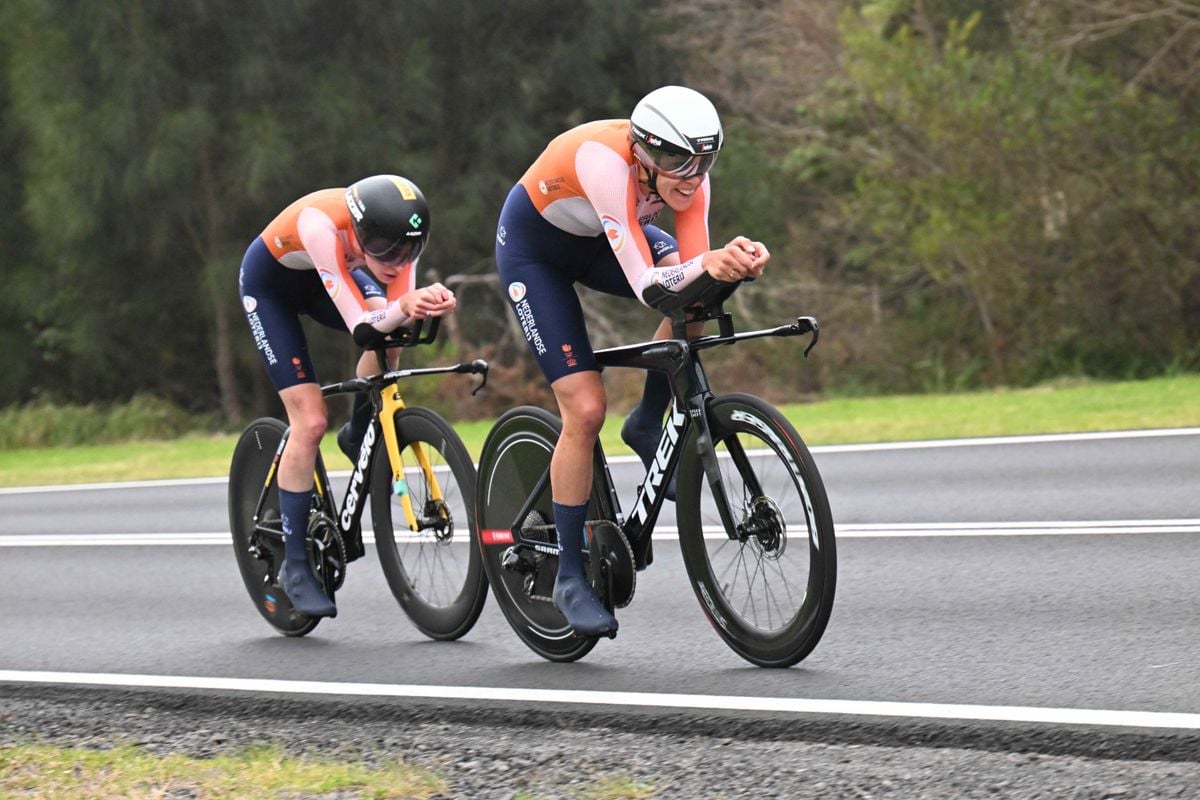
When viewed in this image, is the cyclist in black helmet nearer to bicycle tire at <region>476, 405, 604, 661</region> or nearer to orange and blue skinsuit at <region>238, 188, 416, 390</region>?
orange and blue skinsuit at <region>238, 188, 416, 390</region>

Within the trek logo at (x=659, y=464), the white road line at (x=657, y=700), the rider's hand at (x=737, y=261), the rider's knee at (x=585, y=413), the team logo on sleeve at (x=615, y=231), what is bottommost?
the white road line at (x=657, y=700)

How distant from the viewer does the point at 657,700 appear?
5.60 m

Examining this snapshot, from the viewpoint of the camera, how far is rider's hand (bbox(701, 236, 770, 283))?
5.32 meters

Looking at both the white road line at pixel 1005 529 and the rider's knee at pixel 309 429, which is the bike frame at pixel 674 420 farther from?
the rider's knee at pixel 309 429

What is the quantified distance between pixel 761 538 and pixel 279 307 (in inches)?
104

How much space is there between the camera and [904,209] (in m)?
21.6

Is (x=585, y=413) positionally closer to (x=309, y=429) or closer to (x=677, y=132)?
(x=677, y=132)

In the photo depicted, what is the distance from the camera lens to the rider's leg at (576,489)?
613 centimetres

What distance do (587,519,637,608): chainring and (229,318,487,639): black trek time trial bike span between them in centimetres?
64

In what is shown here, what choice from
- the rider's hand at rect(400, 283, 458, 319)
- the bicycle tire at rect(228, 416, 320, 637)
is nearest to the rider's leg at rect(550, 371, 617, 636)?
the rider's hand at rect(400, 283, 458, 319)

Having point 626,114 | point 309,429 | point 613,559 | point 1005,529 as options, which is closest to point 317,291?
point 309,429

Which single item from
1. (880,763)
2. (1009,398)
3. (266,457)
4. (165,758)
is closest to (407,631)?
(266,457)

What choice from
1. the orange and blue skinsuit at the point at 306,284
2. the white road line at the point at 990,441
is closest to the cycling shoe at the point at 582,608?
the orange and blue skinsuit at the point at 306,284

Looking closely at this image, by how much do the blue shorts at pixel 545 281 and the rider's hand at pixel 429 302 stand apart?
0.78 ft
